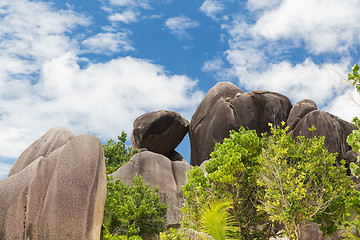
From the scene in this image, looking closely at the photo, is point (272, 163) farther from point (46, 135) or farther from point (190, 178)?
point (46, 135)

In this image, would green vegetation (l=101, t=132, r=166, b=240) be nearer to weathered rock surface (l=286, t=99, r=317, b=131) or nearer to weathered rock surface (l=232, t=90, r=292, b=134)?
weathered rock surface (l=232, t=90, r=292, b=134)

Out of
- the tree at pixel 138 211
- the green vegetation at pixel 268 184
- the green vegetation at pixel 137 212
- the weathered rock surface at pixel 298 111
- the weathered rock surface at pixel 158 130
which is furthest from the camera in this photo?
the weathered rock surface at pixel 158 130

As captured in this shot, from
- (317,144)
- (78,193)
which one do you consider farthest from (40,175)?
(317,144)

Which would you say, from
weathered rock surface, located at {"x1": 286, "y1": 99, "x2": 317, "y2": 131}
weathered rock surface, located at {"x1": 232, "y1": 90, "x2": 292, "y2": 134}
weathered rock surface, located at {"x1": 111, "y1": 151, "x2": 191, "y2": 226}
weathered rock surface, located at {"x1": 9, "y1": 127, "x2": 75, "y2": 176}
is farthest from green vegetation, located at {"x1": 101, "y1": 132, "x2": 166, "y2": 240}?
weathered rock surface, located at {"x1": 286, "y1": 99, "x2": 317, "y2": 131}

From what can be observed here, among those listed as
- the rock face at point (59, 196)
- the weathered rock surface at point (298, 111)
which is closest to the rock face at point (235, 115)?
the weathered rock surface at point (298, 111)

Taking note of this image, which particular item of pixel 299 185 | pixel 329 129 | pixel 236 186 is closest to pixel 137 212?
pixel 236 186

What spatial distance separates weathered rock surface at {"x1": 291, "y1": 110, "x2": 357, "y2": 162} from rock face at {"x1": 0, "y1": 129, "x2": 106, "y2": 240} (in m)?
17.9

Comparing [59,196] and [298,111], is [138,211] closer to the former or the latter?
[59,196]

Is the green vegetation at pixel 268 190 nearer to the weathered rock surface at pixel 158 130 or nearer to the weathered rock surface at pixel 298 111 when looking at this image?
the weathered rock surface at pixel 298 111

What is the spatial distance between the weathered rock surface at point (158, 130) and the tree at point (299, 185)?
64.0 feet

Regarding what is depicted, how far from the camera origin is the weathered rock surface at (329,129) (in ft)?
83.5

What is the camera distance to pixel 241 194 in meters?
12.0

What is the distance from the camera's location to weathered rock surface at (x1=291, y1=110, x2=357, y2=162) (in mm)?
25438

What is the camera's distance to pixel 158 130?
105 feet
